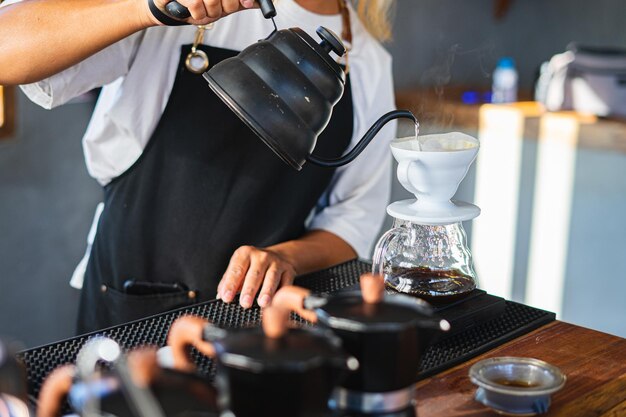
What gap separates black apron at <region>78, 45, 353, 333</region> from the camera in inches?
69.2

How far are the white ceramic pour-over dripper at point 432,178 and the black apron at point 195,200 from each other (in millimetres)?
514

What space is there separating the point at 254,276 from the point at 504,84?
9.79 feet

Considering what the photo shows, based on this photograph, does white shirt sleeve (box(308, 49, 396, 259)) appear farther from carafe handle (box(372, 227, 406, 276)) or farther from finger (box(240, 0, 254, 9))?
finger (box(240, 0, 254, 9))

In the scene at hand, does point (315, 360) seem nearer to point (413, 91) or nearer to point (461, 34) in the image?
point (413, 91)

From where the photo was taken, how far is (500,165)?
3.74 metres

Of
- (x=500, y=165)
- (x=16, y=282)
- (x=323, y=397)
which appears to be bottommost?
(x=16, y=282)

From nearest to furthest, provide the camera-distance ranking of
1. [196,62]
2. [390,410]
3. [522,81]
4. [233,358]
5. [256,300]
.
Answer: [233,358] → [390,410] → [256,300] → [196,62] → [522,81]

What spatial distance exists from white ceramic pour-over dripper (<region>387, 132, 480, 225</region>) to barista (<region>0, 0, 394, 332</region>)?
16.1 inches

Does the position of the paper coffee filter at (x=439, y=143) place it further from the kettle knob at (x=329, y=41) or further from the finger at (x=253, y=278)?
the finger at (x=253, y=278)

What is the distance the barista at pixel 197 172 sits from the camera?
173 centimetres

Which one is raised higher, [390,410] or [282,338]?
[282,338]

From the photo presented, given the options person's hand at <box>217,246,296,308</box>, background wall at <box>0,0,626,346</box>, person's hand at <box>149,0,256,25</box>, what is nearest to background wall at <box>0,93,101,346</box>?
background wall at <box>0,0,626,346</box>

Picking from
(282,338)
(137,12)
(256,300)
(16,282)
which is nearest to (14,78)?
(137,12)

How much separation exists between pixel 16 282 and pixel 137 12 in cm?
169
